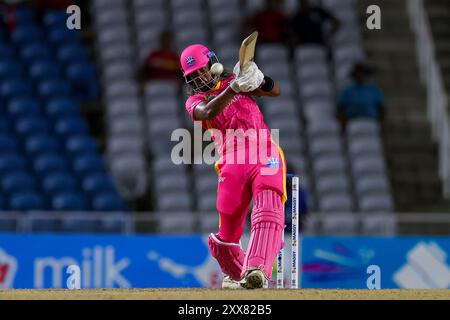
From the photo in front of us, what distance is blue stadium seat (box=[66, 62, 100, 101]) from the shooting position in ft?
66.2

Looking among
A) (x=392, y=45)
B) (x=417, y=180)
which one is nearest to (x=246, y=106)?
(x=417, y=180)

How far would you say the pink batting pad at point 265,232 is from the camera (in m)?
10.3

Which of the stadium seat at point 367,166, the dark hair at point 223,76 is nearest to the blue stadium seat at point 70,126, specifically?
the stadium seat at point 367,166

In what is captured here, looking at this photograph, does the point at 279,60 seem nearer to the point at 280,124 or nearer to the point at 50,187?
the point at 280,124

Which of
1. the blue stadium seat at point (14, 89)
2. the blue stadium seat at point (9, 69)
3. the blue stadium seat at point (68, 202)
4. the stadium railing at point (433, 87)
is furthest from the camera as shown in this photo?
the blue stadium seat at point (9, 69)

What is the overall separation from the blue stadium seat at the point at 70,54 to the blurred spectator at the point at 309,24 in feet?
10.4

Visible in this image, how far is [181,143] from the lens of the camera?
18.7m

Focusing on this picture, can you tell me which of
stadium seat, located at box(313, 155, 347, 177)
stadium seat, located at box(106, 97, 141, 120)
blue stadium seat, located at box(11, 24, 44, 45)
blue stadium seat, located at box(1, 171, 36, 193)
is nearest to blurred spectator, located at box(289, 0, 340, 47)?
stadium seat, located at box(313, 155, 347, 177)

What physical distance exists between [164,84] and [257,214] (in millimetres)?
9502

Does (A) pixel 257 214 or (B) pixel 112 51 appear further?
(B) pixel 112 51

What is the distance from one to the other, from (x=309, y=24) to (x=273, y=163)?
996cm

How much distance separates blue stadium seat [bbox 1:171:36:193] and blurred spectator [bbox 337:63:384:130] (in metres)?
4.46

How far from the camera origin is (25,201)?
59.0ft

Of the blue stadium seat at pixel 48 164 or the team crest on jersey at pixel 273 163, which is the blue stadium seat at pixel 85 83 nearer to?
the blue stadium seat at pixel 48 164
